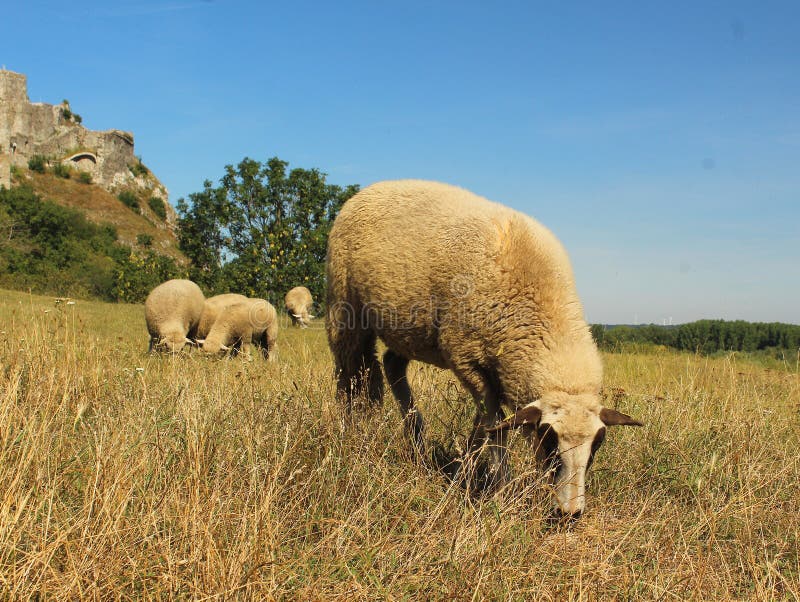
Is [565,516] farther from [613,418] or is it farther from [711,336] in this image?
[711,336]

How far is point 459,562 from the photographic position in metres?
2.60

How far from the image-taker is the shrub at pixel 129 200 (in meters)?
89.1

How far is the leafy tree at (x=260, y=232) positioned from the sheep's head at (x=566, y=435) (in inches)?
1029

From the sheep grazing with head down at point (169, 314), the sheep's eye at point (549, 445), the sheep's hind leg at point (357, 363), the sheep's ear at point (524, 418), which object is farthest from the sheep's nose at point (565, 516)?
the sheep grazing with head down at point (169, 314)

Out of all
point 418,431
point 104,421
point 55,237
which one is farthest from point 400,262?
point 55,237

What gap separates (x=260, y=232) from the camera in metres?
30.0

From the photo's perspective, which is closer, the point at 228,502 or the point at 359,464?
the point at 228,502

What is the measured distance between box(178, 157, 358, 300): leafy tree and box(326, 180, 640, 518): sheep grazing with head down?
24502 mm

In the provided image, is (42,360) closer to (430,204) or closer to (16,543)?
(16,543)

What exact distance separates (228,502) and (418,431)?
216 cm

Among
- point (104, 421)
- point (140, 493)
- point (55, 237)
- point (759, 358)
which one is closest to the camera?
point (140, 493)

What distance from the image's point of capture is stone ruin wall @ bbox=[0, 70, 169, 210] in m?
78.9

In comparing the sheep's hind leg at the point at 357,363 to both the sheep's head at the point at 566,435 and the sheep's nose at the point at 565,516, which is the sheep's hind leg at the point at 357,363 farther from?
the sheep's nose at the point at 565,516

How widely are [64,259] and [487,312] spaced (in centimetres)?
5219
